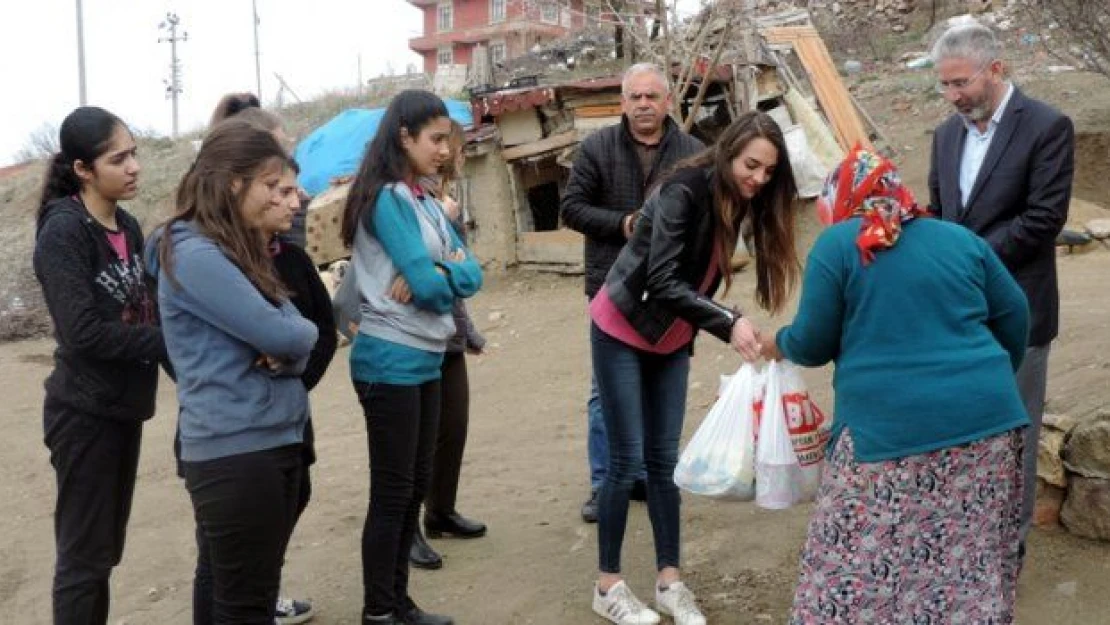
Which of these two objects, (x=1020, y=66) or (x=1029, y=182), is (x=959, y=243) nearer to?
(x=1029, y=182)

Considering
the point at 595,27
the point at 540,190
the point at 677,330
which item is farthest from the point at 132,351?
the point at 595,27

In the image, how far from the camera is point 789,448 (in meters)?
3.31

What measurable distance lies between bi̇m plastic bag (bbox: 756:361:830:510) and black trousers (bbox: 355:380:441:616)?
117 cm

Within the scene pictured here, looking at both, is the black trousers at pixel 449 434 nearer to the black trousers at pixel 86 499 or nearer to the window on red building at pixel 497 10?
the black trousers at pixel 86 499

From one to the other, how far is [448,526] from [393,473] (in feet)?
4.39

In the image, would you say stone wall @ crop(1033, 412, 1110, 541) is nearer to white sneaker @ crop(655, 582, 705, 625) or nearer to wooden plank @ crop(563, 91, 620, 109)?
white sneaker @ crop(655, 582, 705, 625)

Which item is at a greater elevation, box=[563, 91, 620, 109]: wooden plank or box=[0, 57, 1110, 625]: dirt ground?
box=[563, 91, 620, 109]: wooden plank

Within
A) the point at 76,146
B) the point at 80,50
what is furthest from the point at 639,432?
the point at 80,50

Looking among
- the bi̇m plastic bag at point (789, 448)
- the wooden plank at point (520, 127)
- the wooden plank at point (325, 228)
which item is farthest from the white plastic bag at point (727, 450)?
the wooden plank at point (325, 228)

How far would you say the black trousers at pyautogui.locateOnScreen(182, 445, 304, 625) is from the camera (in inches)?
113

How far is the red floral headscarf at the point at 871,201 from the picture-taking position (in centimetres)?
276

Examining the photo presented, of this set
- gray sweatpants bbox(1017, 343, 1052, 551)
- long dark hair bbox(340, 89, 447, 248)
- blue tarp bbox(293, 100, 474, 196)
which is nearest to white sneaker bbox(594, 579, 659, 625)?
gray sweatpants bbox(1017, 343, 1052, 551)

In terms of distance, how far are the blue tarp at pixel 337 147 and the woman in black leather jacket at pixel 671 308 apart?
11.3 meters

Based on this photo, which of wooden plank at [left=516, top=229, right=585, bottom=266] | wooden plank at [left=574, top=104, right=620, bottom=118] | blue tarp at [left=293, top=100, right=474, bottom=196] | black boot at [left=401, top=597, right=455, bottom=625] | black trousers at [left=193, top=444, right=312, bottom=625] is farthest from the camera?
blue tarp at [left=293, top=100, right=474, bottom=196]
